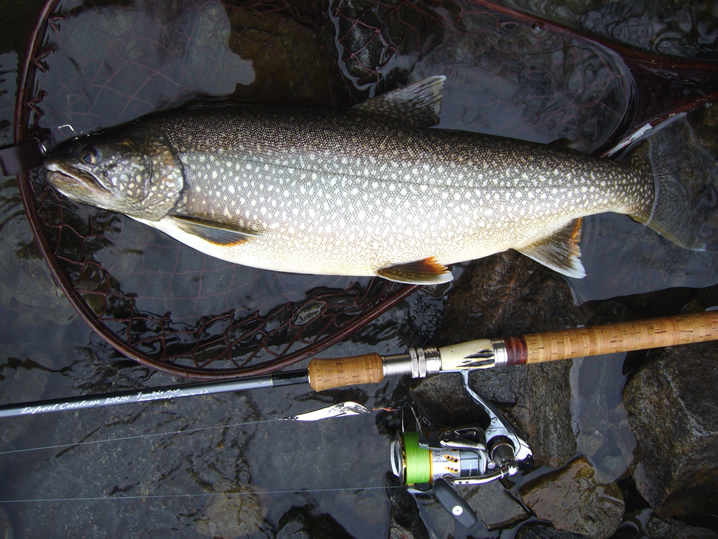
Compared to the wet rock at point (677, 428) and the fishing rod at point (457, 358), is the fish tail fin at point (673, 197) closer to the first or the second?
the fishing rod at point (457, 358)

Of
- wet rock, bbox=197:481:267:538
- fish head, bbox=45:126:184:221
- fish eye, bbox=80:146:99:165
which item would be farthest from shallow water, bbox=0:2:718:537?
fish eye, bbox=80:146:99:165

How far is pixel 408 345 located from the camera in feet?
9.06

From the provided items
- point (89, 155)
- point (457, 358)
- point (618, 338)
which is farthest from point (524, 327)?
point (89, 155)

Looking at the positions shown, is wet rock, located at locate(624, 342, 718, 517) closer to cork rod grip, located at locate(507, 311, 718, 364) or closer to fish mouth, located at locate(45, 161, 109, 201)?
cork rod grip, located at locate(507, 311, 718, 364)

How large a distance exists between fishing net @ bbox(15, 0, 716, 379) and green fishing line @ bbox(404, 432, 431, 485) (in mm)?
767

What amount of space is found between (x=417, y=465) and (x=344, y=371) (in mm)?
734

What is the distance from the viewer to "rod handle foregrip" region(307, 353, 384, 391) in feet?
6.84

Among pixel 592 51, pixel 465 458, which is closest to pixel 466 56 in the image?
pixel 592 51

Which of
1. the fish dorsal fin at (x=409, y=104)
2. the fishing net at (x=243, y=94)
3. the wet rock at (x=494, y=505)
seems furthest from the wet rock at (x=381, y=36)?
the wet rock at (x=494, y=505)

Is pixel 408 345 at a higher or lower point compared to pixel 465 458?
higher

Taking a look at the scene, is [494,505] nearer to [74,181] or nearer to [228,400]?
[228,400]

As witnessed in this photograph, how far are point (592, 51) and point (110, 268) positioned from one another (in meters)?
3.20

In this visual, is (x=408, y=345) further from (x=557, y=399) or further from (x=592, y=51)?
(x=592, y=51)

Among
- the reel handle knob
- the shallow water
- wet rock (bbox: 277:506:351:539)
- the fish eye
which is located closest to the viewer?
the fish eye
